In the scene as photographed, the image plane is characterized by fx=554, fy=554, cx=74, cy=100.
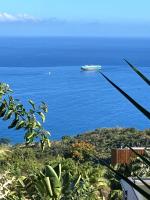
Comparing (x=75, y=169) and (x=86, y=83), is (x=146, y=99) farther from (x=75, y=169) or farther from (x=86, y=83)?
(x=75, y=169)

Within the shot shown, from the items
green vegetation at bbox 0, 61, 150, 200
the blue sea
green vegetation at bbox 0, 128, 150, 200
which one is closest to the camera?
green vegetation at bbox 0, 61, 150, 200

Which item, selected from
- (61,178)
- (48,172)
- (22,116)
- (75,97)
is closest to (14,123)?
(22,116)

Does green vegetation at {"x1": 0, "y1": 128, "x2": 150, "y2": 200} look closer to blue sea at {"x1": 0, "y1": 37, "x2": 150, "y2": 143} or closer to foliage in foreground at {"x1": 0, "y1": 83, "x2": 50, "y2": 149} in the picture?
foliage in foreground at {"x1": 0, "y1": 83, "x2": 50, "y2": 149}

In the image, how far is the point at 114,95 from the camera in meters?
64.6

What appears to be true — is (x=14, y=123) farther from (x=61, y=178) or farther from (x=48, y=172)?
(x=61, y=178)

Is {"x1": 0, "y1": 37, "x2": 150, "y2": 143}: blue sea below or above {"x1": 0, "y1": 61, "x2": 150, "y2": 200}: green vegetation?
above

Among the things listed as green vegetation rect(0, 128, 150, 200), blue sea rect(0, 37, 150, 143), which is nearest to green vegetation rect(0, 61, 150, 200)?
green vegetation rect(0, 128, 150, 200)

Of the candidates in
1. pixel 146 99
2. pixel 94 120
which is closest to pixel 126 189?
pixel 94 120

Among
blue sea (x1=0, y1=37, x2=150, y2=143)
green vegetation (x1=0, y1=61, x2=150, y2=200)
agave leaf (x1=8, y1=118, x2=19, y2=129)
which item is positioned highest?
blue sea (x1=0, y1=37, x2=150, y2=143)

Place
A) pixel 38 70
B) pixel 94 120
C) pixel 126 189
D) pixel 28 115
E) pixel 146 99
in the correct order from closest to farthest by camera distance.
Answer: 1. pixel 28 115
2. pixel 126 189
3. pixel 94 120
4. pixel 146 99
5. pixel 38 70

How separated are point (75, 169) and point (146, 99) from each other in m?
48.0

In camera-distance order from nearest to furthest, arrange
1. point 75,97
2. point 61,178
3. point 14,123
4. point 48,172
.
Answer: point 14,123, point 48,172, point 61,178, point 75,97

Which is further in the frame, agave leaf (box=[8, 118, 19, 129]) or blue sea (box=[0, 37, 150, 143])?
blue sea (box=[0, 37, 150, 143])

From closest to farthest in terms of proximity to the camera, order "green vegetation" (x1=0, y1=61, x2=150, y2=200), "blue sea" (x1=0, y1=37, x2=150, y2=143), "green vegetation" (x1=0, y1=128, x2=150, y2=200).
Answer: "green vegetation" (x1=0, y1=61, x2=150, y2=200) → "green vegetation" (x1=0, y1=128, x2=150, y2=200) → "blue sea" (x1=0, y1=37, x2=150, y2=143)
